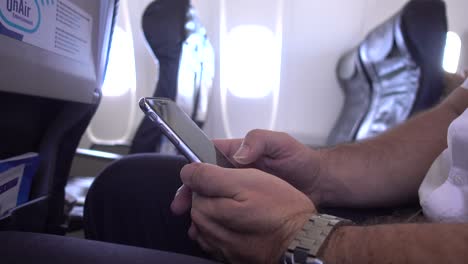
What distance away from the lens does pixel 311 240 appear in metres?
0.45

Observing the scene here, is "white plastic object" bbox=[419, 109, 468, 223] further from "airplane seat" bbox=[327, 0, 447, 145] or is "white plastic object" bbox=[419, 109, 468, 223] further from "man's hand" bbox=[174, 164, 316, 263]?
"airplane seat" bbox=[327, 0, 447, 145]

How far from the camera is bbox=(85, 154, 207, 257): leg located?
67cm

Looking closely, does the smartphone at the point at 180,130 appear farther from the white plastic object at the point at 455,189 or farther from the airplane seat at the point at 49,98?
the white plastic object at the point at 455,189

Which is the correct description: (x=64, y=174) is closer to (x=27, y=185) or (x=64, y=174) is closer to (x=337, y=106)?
(x=27, y=185)

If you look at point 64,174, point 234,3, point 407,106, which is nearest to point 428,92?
point 407,106

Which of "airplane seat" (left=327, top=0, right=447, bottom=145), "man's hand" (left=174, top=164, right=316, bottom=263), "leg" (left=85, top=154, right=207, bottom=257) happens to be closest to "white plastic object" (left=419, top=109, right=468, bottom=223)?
"man's hand" (left=174, top=164, right=316, bottom=263)

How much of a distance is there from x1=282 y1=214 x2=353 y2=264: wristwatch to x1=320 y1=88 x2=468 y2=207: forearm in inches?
12.1

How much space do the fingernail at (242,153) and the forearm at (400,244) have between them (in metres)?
0.24

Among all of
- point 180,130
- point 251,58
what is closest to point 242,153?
point 180,130

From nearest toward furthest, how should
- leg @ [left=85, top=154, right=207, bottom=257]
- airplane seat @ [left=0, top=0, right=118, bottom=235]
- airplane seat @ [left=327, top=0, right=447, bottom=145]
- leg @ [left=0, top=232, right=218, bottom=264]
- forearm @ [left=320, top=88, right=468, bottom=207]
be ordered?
leg @ [left=0, top=232, right=218, bottom=264], airplane seat @ [left=0, top=0, right=118, bottom=235], leg @ [left=85, top=154, right=207, bottom=257], forearm @ [left=320, top=88, right=468, bottom=207], airplane seat @ [left=327, top=0, right=447, bottom=145]

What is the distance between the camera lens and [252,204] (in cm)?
46

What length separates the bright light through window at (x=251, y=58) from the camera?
2.80 metres

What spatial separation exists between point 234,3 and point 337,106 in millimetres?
1123

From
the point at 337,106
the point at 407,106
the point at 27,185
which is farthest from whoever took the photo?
the point at 337,106
